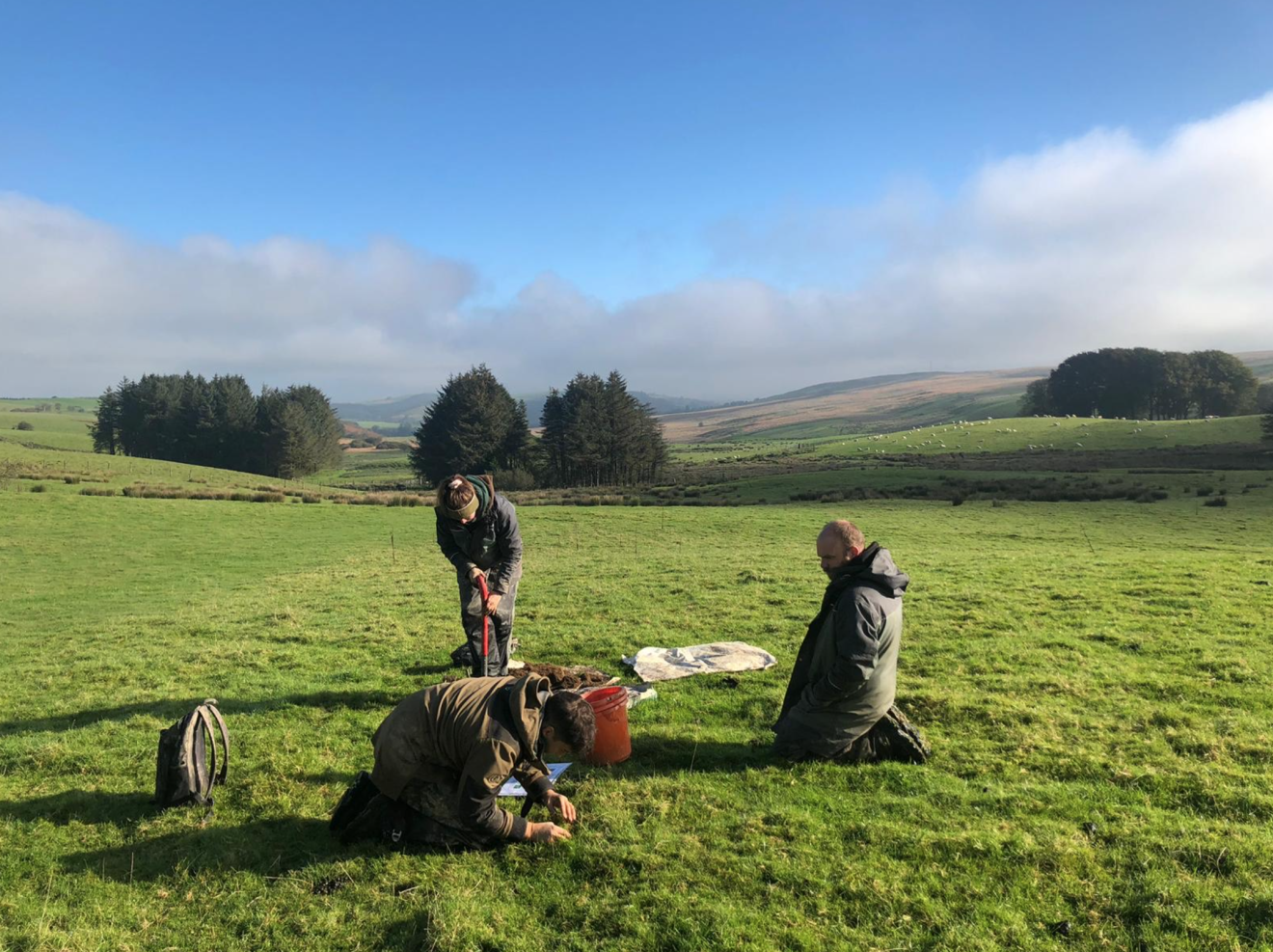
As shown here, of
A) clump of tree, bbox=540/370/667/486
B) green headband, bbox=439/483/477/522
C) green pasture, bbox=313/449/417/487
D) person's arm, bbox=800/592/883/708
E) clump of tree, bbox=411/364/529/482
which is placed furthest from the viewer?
green pasture, bbox=313/449/417/487

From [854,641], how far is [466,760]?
3462 mm

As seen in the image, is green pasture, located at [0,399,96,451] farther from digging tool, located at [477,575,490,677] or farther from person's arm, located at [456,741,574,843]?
person's arm, located at [456,741,574,843]

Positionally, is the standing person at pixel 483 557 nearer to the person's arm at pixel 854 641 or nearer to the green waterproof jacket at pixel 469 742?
the green waterproof jacket at pixel 469 742

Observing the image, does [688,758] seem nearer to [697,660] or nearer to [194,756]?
[697,660]

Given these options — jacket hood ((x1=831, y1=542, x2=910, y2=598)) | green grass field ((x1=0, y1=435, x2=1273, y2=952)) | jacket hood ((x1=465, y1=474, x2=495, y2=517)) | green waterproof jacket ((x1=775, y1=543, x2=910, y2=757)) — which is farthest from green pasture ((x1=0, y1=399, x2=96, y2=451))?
jacket hood ((x1=831, y1=542, x2=910, y2=598))

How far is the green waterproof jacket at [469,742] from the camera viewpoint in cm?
514

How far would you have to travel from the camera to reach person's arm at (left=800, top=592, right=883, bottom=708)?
6332mm

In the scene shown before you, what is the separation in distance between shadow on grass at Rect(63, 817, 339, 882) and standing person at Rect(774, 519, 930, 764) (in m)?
4.32

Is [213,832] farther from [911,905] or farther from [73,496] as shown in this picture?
[73,496]

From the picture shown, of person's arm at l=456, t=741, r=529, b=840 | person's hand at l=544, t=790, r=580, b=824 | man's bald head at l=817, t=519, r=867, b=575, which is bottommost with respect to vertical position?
person's hand at l=544, t=790, r=580, b=824

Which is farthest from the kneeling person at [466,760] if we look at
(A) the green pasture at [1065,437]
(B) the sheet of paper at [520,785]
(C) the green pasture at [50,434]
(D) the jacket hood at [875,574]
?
(C) the green pasture at [50,434]

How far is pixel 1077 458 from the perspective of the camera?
71000mm

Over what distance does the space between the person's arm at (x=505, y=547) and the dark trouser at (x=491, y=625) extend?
0.09 metres

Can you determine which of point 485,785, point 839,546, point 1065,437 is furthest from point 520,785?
point 1065,437
